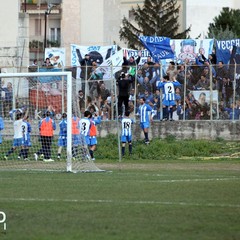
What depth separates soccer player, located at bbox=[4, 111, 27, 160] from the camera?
3162 centimetres

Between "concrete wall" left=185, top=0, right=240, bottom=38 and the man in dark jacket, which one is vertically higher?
"concrete wall" left=185, top=0, right=240, bottom=38

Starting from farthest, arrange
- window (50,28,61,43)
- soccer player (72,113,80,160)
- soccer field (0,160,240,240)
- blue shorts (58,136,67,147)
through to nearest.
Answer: window (50,28,61,43)
blue shorts (58,136,67,147)
soccer player (72,113,80,160)
soccer field (0,160,240,240)

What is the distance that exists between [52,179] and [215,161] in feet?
37.2

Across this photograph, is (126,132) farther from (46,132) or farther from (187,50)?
(187,50)

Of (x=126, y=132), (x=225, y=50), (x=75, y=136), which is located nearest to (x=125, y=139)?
(x=126, y=132)

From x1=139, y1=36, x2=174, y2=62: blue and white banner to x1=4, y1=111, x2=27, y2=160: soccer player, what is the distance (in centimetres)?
1021

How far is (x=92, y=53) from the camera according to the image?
44.2 metres

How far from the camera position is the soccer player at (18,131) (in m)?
31.6

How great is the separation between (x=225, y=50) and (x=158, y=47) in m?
2.76

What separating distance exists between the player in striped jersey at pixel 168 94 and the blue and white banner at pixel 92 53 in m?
5.94

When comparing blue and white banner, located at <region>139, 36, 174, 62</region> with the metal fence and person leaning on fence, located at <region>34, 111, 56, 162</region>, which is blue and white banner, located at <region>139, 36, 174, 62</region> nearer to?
the metal fence

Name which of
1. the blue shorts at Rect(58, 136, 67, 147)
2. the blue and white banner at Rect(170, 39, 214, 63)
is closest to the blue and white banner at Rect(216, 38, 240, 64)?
the blue and white banner at Rect(170, 39, 214, 63)

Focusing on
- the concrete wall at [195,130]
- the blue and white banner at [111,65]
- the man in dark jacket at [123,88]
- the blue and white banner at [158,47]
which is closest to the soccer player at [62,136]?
the man in dark jacket at [123,88]

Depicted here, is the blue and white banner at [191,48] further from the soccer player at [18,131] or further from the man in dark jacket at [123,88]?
the soccer player at [18,131]
